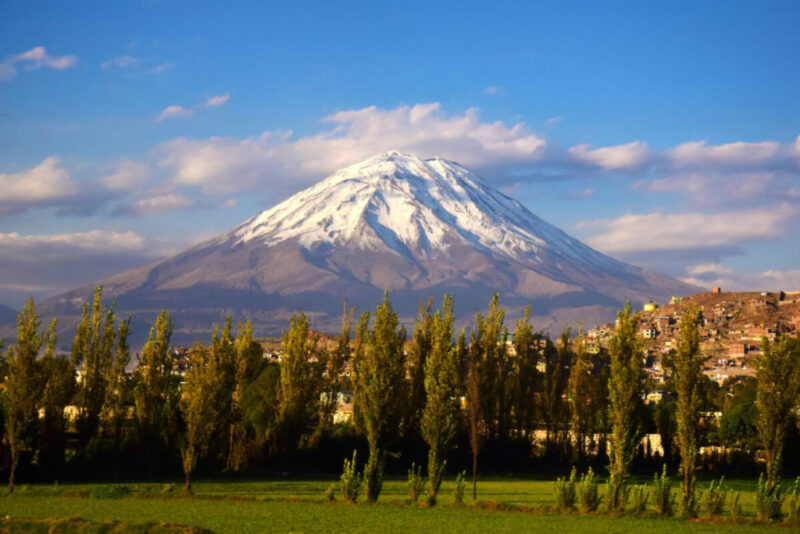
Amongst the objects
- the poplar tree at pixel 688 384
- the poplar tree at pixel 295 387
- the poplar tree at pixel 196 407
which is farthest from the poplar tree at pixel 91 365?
the poplar tree at pixel 688 384

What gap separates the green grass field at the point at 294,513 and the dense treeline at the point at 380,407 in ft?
5.62

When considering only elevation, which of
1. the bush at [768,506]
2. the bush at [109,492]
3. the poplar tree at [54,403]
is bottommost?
the bush at [109,492]

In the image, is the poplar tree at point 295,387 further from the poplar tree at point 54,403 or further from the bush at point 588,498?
the bush at point 588,498

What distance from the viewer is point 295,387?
5288cm

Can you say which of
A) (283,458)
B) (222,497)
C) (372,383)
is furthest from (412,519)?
(283,458)

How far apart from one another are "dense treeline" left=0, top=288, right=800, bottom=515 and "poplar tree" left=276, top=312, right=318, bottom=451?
104 millimetres

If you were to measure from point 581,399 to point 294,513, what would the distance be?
32375mm

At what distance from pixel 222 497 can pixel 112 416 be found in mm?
17384

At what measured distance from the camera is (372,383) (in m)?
32.4

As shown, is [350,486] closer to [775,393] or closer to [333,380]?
[775,393]

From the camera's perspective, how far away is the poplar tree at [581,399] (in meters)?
57.3

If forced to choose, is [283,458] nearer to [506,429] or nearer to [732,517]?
[506,429]

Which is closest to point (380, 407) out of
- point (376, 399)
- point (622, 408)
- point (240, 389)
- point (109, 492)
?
point (376, 399)

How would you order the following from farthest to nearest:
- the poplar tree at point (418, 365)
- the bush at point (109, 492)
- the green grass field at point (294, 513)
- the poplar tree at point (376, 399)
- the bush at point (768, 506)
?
the poplar tree at point (418, 365) → the bush at point (109, 492) → the poplar tree at point (376, 399) → the bush at point (768, 506) → the green grass field at point (294, 513)
